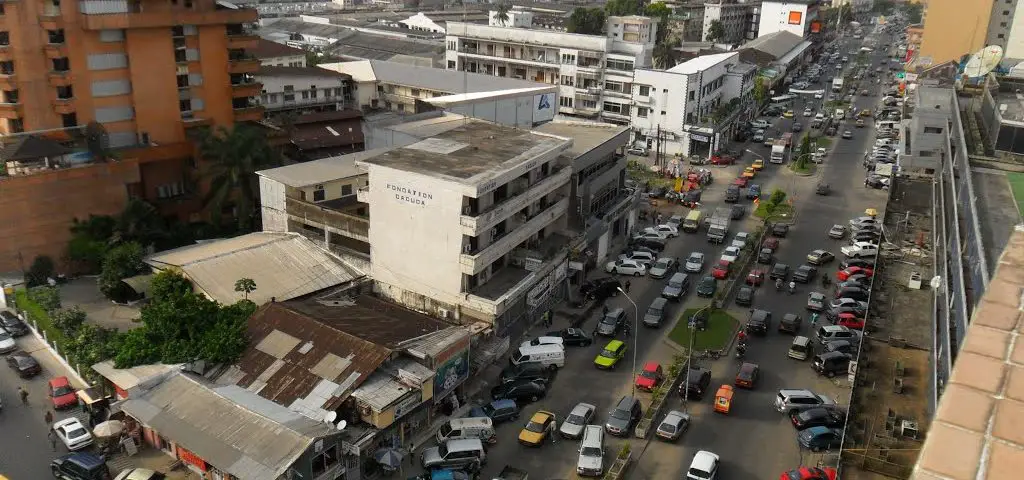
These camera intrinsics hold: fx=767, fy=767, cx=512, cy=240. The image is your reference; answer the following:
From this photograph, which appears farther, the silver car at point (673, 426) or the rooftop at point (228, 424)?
the silver car at point (673, 426)

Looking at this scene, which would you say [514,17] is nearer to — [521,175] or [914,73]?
[914,73]

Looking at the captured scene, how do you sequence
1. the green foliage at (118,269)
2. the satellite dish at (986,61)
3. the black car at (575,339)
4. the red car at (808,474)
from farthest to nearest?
the satellite dish at (986,61), the green foliage at (118,269), the black car at (575,339), the red car at (808,474)

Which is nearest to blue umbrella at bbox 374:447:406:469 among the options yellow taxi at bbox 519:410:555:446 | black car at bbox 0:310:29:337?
yellow taxi at bbox 519:410:555:446

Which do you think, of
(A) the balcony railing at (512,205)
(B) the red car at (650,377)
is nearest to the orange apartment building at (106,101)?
(A) the balcony railing at (512,205)

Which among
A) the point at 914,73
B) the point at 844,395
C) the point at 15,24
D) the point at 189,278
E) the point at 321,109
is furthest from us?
the point at 914,73

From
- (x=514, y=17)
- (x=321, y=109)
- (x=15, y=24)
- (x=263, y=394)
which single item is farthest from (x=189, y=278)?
(x=514, y=17)

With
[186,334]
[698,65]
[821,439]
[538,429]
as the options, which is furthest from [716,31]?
[186,334]

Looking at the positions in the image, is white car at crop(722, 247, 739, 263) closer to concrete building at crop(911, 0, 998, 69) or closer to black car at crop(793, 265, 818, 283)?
black car at crop(793, 265, 818, 283)

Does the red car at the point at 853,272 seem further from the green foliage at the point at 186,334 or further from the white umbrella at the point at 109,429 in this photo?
the white umbrella at the point at 109,429
